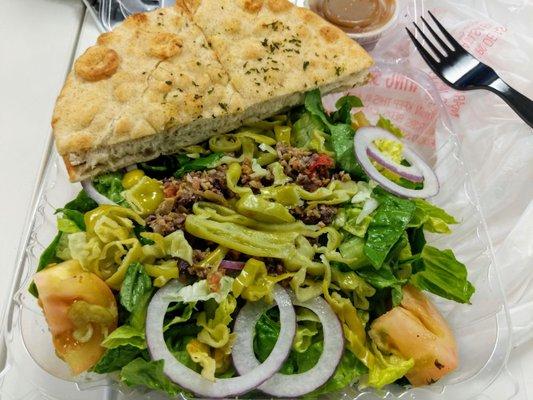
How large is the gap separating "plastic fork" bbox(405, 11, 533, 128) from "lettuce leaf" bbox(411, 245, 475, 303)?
0.91 meters

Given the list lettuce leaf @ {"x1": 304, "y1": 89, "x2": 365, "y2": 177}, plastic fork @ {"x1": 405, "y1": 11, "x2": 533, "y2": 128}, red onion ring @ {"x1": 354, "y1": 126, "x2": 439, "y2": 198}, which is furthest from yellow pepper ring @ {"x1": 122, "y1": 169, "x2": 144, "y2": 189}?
plastic fork @ {"x1": 405, "y1": 11, "x2": 533, "y2": 128}

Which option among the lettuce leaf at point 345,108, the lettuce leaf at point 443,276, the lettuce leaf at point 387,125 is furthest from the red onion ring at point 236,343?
the lettuce leaf at point 387,125

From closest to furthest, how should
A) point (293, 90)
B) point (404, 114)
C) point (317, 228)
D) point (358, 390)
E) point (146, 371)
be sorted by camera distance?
point (146, 371) < point (358, 390) < point (317, 228) < point (293, 90) < point (404, 114)

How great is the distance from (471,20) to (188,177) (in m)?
1.90

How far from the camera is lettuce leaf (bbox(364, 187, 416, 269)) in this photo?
206cm

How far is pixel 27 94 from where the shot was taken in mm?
2883

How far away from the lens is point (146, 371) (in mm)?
1838

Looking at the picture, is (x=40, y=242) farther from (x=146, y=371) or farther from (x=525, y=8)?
(x=525, y=8)

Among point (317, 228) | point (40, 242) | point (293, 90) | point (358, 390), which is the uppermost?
point (293, 90)

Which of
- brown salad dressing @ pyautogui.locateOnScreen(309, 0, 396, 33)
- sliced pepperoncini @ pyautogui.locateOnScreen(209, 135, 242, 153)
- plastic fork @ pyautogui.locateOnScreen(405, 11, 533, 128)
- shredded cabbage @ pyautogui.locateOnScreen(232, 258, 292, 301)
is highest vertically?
brown salad dressing @ pyautogui.locateOnScreen(309, 0, 396, 33)

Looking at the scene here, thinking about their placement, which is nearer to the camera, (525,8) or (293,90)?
(293,90)

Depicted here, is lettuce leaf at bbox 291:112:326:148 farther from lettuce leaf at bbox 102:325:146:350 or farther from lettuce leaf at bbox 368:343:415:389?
lettuce leaf at bbox 102:325:146:350

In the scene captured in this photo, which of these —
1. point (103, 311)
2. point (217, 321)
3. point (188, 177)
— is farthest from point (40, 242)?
point (217, 321)

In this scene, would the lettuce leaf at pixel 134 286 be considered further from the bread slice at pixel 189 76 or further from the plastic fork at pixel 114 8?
the plastic fork at pixel 114 8
